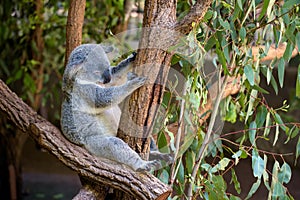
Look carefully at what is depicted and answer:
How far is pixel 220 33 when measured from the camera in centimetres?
154

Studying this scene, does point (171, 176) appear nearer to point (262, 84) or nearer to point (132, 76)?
point (132, 76)

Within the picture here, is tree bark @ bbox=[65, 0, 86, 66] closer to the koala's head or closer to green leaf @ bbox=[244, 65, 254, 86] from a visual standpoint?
the koala's head

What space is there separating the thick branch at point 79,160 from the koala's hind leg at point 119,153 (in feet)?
0.06

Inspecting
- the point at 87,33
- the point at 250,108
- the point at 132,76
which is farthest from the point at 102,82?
the point at 87,33

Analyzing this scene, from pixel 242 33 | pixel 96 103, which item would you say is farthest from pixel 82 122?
pixel 242 33

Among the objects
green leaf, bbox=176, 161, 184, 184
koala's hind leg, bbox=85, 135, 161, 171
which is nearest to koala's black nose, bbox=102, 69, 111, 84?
koala's hind leg, bbox=85, 135, 161, 171

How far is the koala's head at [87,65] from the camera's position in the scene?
1.38 metres

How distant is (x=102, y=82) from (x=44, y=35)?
1651 millimetres

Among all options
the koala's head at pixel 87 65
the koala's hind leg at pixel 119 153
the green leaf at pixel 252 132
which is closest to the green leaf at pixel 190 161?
the green leaf at pixel 252 132

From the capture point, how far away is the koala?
1349 millimetres

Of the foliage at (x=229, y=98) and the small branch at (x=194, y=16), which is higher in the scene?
the small branch at (x=194, y=16)

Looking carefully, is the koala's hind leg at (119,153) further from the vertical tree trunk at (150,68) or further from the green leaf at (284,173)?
the green leaf at (284,173)

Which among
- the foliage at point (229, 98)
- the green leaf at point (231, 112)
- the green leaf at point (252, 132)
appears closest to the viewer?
the foliage at point (229, 98)

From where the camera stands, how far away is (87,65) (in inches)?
54.6
